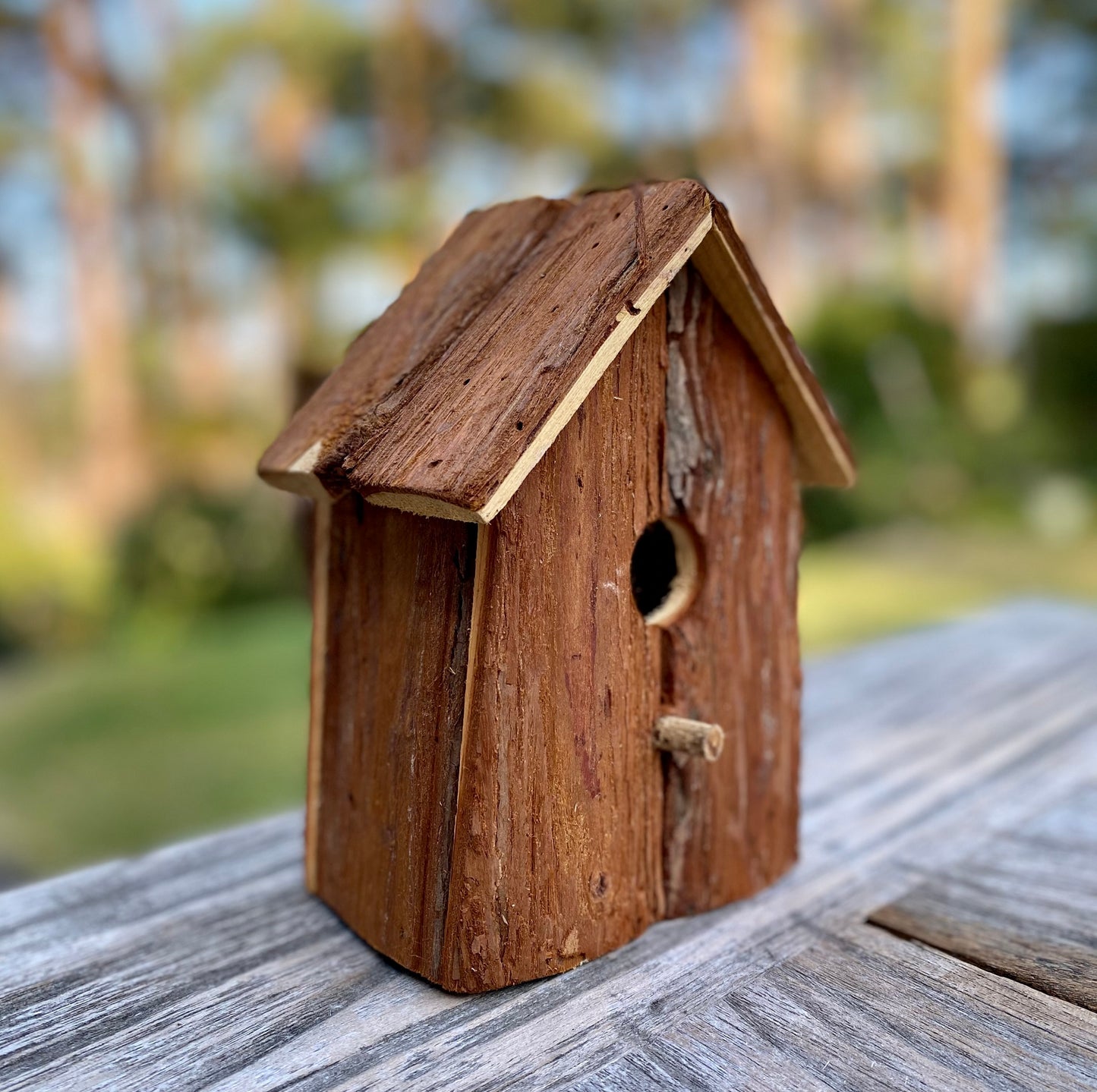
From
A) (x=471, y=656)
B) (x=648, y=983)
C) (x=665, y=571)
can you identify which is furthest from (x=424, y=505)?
(x=648, y=983)

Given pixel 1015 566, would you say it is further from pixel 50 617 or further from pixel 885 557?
pixel 50 617

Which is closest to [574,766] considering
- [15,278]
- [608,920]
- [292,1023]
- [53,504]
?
[608,920]

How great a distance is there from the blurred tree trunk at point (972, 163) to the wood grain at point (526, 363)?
27.7ft

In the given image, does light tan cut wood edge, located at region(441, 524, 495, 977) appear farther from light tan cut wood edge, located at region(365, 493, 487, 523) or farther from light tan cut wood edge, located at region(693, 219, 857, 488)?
light tan cut wood edge, located at region(693, 219, 857, 488)

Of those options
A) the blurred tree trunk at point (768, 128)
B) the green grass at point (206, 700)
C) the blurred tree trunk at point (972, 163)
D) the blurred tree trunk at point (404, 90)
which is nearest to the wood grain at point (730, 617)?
the green grass at point (206, 700)

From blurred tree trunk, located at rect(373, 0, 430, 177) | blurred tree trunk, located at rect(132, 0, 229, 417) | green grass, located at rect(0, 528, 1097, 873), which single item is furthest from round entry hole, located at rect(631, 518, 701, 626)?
blurred tree trunk, located at rect(373, 0, 430, 177)

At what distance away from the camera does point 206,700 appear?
17.0 ft

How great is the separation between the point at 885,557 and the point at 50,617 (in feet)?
18.2

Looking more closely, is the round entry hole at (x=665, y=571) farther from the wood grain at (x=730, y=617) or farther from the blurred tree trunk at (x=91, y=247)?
the blurred tree trunk at (x=91, y=247)

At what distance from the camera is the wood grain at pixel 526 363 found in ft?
4.04

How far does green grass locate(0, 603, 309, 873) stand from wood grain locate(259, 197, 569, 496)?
196 cm

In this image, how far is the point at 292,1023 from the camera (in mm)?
1374

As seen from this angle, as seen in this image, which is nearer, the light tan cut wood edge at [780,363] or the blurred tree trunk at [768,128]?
the light tan cut wood edge at [780,363]

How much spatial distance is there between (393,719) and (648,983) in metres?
0.53
